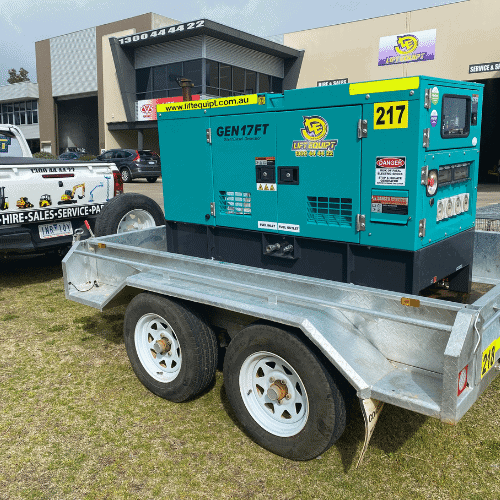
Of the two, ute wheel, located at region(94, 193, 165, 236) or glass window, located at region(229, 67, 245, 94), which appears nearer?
ute wheel, located at region(94, 193, 165, 236)

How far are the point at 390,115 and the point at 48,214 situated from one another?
485 cm

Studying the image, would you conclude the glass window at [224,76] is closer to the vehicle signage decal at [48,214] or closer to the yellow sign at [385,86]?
the vehicle signage decal at [48,214]

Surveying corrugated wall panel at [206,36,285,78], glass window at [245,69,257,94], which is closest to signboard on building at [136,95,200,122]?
corrugated wall panel at [206,36,285,78]

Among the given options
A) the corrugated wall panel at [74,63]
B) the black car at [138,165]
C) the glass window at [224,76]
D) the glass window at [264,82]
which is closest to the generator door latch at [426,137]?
the black car at [138,165]

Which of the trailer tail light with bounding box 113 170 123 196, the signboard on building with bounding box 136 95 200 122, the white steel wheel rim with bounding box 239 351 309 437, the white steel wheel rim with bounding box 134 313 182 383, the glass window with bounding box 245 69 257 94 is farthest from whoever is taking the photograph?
the signboard on building with bounding box 136 95 200 122

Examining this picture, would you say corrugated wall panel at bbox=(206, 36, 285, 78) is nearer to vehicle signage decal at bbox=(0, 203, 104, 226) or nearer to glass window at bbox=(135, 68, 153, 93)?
glass window at bbox=(135, 68, 153, 93)

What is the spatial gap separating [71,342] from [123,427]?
181cm

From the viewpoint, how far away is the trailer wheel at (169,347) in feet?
12.1

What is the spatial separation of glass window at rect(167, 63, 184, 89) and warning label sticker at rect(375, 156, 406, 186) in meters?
29.7

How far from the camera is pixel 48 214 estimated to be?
6.61 meters

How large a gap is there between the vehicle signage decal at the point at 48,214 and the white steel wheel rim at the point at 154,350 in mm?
3104

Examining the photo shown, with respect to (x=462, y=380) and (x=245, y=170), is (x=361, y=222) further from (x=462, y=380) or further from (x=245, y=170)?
(x=462, y=380)

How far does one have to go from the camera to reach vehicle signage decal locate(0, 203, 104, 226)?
625cm

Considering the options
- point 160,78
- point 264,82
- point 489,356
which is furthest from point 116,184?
point 264,82
